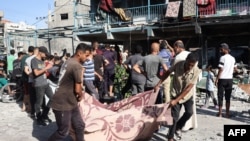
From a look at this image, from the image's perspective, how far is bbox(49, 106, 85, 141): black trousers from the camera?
191 inches

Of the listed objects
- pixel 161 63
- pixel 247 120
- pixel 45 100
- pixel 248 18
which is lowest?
pixel 247 120

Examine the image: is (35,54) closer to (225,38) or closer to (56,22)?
(225,38)

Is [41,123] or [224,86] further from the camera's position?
[224,86]

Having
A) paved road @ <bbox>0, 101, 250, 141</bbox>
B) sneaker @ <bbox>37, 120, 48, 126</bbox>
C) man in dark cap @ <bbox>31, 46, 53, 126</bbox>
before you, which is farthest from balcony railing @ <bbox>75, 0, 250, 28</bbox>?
sneaker @ <bbox>37, 120, 48, 126</bbox>

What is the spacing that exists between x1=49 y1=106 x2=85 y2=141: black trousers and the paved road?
1389 mm

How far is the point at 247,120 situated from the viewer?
7570 millimetres

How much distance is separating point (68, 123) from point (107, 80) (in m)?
5.62

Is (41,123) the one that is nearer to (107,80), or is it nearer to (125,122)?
(125,122)

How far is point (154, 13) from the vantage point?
19.2 meters

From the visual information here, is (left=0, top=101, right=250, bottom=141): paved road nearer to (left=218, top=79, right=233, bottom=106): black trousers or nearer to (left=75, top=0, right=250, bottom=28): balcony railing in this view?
(left=218, top=79, right=233, bottom=106): black trousers

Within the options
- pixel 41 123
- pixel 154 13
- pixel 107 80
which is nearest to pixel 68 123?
pixel 41 123

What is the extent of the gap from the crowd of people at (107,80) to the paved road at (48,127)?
8.7 inches

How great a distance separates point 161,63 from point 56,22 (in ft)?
89.3

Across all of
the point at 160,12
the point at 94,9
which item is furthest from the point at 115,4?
the point at 160,12
